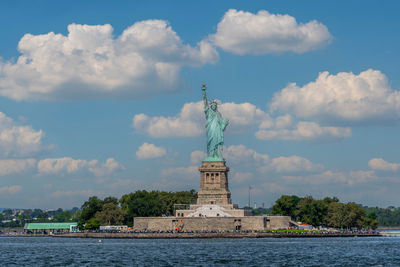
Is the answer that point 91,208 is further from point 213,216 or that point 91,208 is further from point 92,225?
point 213,216

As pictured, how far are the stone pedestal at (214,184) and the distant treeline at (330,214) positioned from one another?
15.6 m

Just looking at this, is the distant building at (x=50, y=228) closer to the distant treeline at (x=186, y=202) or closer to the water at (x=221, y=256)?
the distant treeline at (x=186, y=202)

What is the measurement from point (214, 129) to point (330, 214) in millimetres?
24740

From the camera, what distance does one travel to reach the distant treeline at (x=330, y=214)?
121m

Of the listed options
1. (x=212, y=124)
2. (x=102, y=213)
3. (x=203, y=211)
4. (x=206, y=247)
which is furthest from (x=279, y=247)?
(x=102, y=213)

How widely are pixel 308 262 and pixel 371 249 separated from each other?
20.2 metres

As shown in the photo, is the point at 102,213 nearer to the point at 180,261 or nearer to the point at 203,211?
the point at 203,211

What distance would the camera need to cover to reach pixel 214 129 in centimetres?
11675

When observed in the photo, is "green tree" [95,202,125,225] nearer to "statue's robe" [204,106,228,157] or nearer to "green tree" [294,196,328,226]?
"statue's robe" [204,106,228,157]

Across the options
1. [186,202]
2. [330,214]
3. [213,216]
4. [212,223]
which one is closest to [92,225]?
[186,202]

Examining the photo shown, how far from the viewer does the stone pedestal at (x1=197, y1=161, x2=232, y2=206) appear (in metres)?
112

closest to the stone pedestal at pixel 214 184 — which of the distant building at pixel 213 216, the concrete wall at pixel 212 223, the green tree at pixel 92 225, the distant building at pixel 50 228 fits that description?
the distant building at pixel 213 216

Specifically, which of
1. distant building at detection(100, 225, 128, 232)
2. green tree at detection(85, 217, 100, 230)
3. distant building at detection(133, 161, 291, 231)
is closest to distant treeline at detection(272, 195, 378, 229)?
distant building at detection(133, 161, 291, 231)

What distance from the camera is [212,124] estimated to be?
11712 cm
